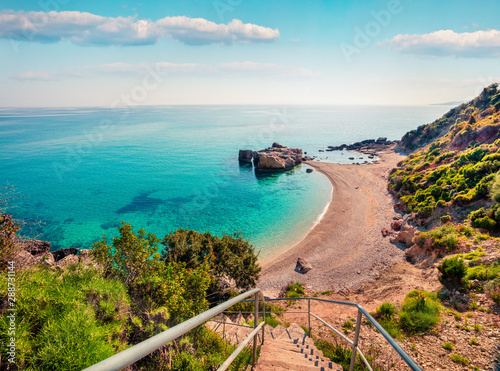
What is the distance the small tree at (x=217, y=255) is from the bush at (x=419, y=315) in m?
9.59

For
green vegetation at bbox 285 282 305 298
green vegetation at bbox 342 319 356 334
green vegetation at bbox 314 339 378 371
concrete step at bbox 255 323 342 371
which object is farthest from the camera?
green vegetation at bbox 285 282 305 298

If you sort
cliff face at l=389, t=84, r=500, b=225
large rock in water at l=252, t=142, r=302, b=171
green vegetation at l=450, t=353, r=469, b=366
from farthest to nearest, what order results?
1. large rock in water at l=252, t=142, r=302, b=171
2. cliff face at l=389, t=84, r=500, b=225
3. green vegetation at l=450, t=353, r=469, b=366

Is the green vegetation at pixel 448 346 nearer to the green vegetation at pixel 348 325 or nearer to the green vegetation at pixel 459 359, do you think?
the green vegetation at pixel 459 359

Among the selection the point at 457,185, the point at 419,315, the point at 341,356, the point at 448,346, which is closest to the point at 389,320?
Result: the point at 419,315

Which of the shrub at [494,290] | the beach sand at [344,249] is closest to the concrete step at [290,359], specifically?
the shrub at [494,290]

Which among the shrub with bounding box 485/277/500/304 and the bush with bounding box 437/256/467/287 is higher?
the shrub with bounding box 485/277/500/304

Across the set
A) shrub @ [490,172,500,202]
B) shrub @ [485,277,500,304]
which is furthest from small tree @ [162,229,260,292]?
shrub @ [490,172,500,202]

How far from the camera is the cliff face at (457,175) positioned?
81.4 feet

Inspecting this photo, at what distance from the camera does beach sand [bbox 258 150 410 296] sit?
2172 cm

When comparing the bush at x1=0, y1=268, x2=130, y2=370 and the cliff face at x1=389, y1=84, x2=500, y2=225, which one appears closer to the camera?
the bush at x1=0, y1=268, x2=130, y2=370

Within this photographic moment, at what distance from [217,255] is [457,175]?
110ft

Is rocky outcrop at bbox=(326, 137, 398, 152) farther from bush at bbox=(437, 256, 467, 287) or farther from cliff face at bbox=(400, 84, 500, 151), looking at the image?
bush at bbox=(437, 256, 467, 287)

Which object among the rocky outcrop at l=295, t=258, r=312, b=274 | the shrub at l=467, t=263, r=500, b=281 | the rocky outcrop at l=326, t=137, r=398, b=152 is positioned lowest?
the rocky outcrop at l=295, t=258, r=312, b=274

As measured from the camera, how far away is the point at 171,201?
42.4m
